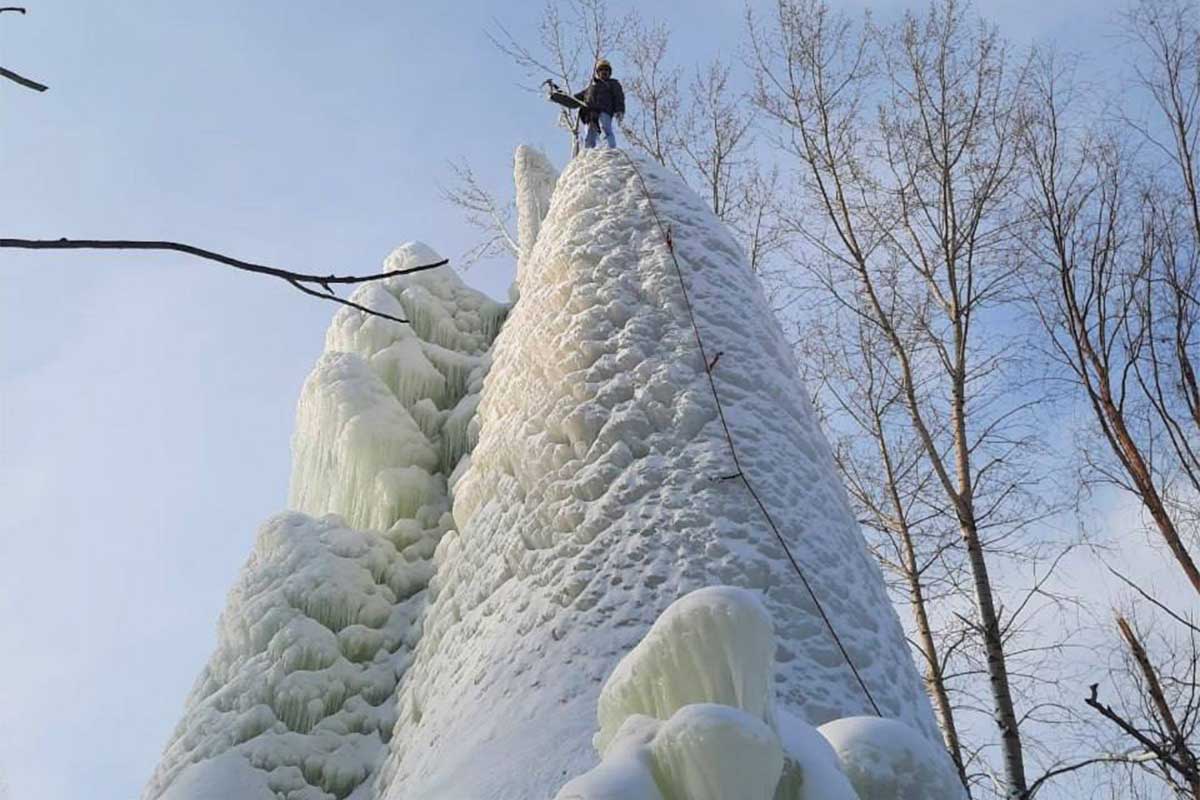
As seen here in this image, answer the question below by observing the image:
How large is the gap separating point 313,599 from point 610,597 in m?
2.35

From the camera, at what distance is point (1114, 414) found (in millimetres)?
6730

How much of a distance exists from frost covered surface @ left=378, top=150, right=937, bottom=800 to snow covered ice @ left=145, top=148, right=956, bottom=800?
12mm

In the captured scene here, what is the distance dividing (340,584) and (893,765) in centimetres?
387

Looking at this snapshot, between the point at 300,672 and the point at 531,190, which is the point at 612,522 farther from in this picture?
the point at 531,190

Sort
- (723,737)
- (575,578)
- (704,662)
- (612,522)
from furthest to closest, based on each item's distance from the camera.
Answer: (612,522)
(575,578)
(704,662)
(723,737)

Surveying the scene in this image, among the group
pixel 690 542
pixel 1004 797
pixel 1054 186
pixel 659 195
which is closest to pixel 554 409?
pixel 690 542

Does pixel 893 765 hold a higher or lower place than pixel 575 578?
lower

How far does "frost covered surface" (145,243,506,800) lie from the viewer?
4.99 meters

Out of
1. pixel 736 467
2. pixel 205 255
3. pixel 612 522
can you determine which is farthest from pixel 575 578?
pixel 205 255

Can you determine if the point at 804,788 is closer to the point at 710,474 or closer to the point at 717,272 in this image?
the point at 710,474

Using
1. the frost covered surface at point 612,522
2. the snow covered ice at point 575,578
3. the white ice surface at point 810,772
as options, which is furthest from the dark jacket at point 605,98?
the white ice surface at point 810,772

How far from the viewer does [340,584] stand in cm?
557

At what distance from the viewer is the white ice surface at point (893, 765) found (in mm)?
2191

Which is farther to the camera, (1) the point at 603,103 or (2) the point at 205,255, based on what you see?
(1) the point at 603,103
